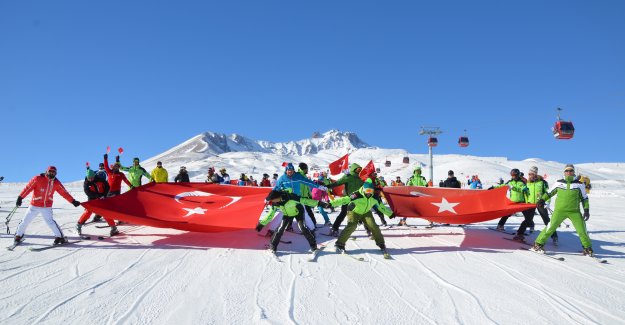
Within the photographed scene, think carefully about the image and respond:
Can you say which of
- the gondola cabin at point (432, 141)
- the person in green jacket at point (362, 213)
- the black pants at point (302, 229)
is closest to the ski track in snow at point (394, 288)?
the person in green jacket at point (362, 213)

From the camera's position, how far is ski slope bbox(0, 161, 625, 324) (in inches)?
151

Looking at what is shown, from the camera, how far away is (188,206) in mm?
8023

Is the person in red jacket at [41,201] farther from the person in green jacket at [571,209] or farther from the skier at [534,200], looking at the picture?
the skier at [534,200]

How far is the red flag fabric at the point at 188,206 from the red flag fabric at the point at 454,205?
347 cm

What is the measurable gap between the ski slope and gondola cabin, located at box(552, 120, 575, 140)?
2278 centimetres

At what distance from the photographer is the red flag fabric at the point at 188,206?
7.25 m

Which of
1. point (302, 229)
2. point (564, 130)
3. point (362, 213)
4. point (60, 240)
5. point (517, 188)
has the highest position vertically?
point (564, 130)

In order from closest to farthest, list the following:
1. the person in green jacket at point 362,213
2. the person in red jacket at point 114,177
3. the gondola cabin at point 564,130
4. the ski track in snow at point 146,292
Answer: the ski track in snow at point 146,292 → the person in green jacket at point 362,213 → the person in red jacket at point 114,177 → the gondola cabin at point 564,130

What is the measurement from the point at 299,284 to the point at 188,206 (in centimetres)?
427

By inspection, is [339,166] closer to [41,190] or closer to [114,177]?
[114,177]

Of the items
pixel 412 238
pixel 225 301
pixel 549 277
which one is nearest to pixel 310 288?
pixel 225 301

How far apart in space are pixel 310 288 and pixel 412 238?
4549 millimetres

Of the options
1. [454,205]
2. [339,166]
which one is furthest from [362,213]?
[339,166]

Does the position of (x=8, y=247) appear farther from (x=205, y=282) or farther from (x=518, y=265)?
(x=518, y=265)
